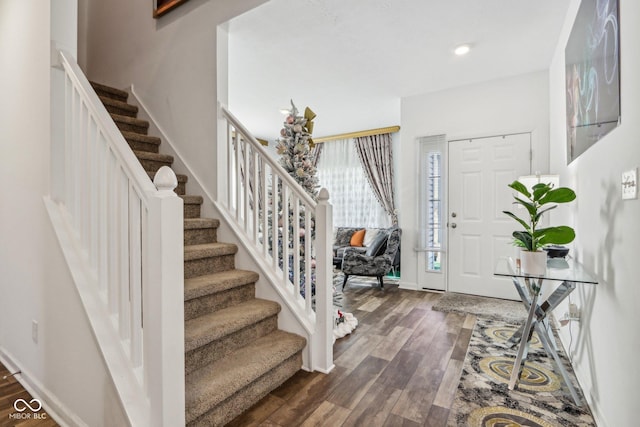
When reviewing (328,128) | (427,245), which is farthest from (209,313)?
(328,128)

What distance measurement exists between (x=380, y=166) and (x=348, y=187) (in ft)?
2.71

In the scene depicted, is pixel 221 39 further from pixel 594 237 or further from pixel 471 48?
pixel 594 237

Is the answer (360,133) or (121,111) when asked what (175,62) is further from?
(360,133)

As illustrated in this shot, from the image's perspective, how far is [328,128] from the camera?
6145mm

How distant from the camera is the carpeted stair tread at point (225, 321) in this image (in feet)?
5.59

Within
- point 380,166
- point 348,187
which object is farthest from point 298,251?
point 348,187

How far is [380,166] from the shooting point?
20.1 ft

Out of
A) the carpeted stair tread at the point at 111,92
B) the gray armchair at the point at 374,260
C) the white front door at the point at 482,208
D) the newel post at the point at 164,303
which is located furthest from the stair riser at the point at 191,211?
the white front door at the point at 482,208

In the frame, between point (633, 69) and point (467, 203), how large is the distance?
115 inches

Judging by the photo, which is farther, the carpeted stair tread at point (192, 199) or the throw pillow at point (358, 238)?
the throw pillow at point (358, 238)

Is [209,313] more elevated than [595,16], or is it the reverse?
[595,16]

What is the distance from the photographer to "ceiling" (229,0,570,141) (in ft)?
8.37

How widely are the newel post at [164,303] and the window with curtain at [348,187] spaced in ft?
17.1

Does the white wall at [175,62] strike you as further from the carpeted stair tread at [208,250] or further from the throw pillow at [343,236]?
the throw pillow at [343,236]
